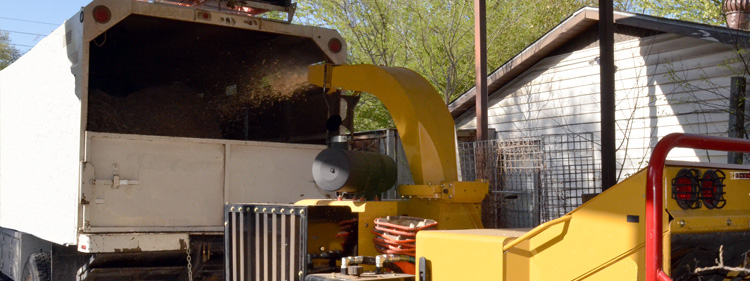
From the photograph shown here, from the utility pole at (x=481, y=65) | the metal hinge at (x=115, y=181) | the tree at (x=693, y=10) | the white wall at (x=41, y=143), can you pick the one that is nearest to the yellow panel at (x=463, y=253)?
the metal hinge at (x=115, y=181)

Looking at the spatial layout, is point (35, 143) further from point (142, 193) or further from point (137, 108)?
point (142, 193)

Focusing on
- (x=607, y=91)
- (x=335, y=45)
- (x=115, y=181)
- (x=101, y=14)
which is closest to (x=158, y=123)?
(x=115, y=181)

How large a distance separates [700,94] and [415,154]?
23.0ft

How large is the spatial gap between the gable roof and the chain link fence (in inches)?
86.2

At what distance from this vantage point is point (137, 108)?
7867mm

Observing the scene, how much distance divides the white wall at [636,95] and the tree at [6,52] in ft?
94.4

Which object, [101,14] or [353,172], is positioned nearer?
[353,172]

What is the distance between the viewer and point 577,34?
1317 cm

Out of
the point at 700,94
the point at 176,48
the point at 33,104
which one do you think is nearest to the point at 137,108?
the point at 176,48

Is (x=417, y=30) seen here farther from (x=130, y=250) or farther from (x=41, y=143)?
(x=130, y=250)

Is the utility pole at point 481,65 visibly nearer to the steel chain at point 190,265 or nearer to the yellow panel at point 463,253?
the steel chain at point 190,265

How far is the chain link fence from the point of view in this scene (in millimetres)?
9172

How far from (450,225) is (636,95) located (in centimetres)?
761

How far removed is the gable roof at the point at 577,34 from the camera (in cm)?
995
